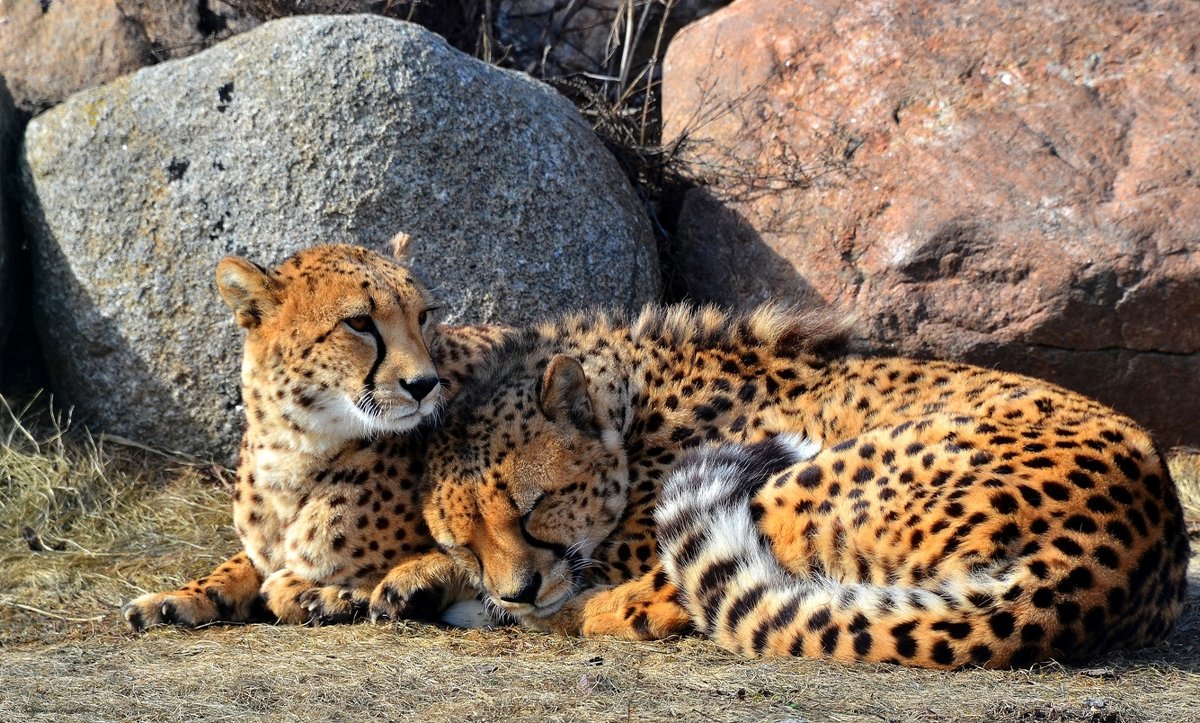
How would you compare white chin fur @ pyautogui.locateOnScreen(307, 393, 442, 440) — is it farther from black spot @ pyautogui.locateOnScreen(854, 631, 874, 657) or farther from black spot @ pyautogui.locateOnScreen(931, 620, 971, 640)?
black spot @ pyautogui.locateOnScreen(931, 620, 971, 640)

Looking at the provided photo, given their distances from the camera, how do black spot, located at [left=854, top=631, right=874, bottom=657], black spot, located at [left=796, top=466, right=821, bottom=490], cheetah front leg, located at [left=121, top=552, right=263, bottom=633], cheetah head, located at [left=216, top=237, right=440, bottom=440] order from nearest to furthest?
black spot, located at [left=854, top=631, right=874, bottom=657], black spot, located at [left=796, top=466, right=821, bottom=490], cheetah head, located at [left=216, top=237, right=440, bottom=440], cheetah front leg, located at [left=121, top=552, right=263, bottom=633]

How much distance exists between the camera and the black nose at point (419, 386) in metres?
4.01

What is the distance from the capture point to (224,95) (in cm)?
575

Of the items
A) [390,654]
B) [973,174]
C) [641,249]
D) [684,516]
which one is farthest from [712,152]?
[390,654]

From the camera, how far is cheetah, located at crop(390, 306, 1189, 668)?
344cm

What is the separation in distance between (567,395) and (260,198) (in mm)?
2089

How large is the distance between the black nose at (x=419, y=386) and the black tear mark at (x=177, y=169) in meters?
2.25

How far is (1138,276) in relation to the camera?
5.80 m

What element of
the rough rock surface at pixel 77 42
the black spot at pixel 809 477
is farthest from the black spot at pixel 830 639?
the rough rock surface at pixel 77 42

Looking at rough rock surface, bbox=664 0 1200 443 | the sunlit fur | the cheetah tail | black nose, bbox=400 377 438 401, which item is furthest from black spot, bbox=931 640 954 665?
rough rock surface, bbox=664 0 1200 443

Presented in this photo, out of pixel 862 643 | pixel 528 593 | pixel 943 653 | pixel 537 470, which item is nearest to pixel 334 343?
pixel 537 470

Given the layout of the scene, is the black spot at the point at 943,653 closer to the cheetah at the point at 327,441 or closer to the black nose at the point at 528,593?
the black nose at the point at 528,593

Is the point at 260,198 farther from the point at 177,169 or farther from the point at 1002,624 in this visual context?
the point at 1002,624

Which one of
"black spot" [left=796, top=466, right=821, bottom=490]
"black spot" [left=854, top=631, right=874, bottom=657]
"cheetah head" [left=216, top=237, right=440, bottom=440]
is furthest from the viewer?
"cheetah head" [left=216, top=237, right=440, bottom=440]
